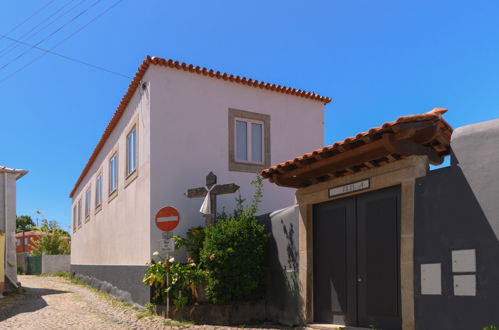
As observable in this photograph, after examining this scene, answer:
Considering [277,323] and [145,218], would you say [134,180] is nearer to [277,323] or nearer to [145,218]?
[145,218]

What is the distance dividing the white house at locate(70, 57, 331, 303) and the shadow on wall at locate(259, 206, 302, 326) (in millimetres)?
2246

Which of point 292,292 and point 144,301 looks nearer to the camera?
point 292,292

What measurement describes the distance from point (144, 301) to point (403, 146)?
7.44m

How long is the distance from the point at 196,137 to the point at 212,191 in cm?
183

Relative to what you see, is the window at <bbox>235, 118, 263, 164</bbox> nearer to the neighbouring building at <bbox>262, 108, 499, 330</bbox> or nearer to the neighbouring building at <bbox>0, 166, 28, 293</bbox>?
the neighbouring building at <bbox>262, 108, 499, 330</bbox>

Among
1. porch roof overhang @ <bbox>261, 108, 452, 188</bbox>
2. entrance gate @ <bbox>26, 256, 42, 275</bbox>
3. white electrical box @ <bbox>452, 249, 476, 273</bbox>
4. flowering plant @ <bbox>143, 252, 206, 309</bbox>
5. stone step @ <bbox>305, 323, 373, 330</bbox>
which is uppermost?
porch roof overhang @ <bbox>261, 108, 452, 188</bbox>

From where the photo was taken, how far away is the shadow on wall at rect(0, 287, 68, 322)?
1193 cm

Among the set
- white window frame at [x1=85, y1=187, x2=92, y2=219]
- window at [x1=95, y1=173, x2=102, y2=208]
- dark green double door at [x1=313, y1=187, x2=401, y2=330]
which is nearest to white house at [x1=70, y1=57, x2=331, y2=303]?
window at [x1=95, y1=173, x2=102, y2=208]

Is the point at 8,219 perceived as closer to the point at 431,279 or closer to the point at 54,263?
the point at 431,279

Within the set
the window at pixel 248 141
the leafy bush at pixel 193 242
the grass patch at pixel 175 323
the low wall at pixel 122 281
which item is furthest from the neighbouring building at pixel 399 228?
the low wall at pixel 122 281

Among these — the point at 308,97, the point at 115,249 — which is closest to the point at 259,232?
the point at 308,97

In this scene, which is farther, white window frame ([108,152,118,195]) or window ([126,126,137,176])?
white window frame ([108,152,118,195])

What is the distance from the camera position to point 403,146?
649 cm

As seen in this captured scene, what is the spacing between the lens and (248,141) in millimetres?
12883
